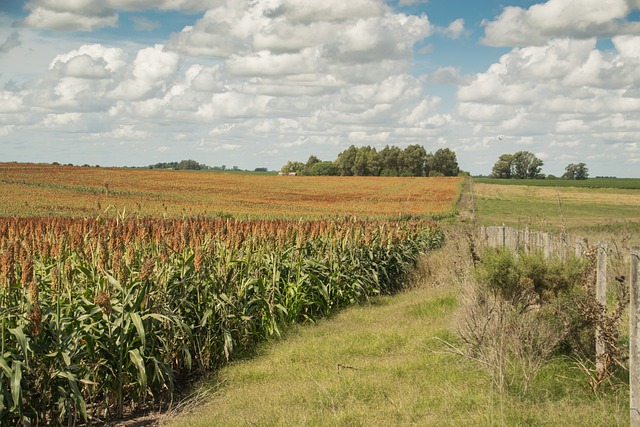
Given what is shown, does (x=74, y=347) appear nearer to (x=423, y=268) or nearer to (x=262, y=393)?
(x=262, y=393)

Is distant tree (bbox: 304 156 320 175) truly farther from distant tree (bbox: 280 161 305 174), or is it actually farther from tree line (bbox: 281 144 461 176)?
tree line (bbox: 281 144 461 176)

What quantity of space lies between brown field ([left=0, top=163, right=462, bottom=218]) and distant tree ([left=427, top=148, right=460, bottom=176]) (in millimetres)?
29997

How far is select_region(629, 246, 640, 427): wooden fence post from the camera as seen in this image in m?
5.10

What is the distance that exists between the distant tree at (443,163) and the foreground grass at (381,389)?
3859 inches

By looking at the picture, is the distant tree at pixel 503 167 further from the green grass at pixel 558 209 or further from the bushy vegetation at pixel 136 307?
the bushy vegetation at pixel 136 307

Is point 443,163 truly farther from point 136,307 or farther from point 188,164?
point 136,307

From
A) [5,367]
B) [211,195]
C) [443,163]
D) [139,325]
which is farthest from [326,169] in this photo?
[5,367]

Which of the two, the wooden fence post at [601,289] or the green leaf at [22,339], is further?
the wooden fence post at [601,289]

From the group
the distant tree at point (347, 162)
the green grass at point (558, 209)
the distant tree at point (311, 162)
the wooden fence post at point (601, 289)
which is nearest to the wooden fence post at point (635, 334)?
the wooden fence post at point (601, 289)

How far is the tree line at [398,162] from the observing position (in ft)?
346

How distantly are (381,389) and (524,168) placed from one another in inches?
4792

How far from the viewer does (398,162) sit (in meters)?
108

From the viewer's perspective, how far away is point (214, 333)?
8.27 metres

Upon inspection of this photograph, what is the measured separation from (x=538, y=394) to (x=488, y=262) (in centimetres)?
205
